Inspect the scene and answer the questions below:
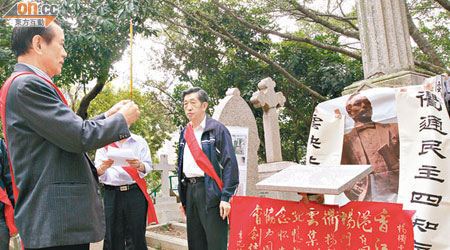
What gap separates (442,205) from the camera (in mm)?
2332

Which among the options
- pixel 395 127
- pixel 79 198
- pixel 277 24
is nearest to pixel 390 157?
pixel 395 127

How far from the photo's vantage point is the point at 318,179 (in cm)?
190

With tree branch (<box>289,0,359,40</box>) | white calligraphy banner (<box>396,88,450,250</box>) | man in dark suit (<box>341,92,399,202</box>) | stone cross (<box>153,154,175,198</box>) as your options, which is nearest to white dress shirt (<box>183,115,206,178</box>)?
man in dark suit (<box>341,92,399,202</box>)

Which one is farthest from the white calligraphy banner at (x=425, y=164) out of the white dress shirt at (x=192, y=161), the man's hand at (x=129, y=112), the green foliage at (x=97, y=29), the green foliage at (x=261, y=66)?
the green foliage at (x=261, y=66)

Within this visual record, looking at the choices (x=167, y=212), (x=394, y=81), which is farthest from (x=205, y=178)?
(x=167, y=212)

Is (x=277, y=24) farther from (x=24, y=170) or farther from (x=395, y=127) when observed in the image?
(x=24, y=170)

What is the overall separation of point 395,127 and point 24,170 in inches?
111

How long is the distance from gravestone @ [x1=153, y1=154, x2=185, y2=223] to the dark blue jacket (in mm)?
4088

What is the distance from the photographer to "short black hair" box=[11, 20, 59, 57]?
163 cm

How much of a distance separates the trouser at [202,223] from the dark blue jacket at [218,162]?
0.07 meters

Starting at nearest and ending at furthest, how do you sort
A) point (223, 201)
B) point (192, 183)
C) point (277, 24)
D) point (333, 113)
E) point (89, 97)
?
point (223, 201) → point (192, 183) → point (333, 113) → point (89, 97) → point (277, 24)

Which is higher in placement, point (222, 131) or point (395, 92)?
point (395, 92)

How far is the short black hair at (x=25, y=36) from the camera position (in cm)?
163

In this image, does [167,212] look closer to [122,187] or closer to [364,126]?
[122,187]
